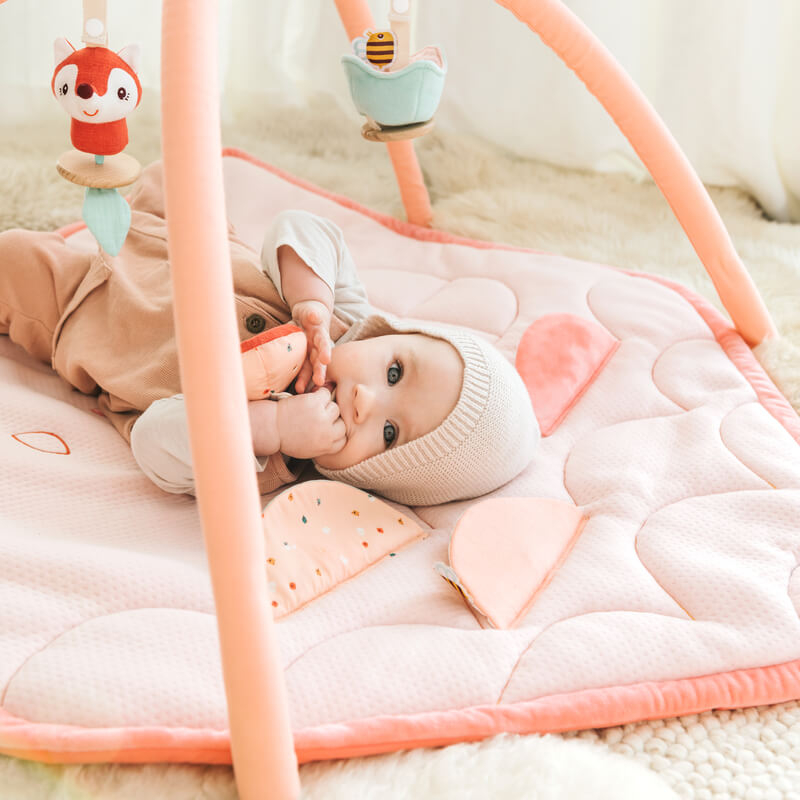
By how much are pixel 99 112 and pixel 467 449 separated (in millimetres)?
426

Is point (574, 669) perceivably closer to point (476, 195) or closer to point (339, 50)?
point (476, 195)

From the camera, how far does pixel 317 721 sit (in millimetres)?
626

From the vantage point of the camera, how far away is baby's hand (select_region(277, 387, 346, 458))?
0.85 metres

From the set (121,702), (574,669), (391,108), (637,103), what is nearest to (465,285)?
(637,103)

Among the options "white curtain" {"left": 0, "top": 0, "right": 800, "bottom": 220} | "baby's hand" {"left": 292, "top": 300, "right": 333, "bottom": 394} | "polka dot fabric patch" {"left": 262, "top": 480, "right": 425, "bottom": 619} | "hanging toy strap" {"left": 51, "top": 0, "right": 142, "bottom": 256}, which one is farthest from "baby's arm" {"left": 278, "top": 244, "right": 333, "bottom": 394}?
"white curtain" {"left": 0, "top": 0, "right": 800, "bottom": 220}

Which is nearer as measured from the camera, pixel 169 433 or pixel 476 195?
pixel 169 433

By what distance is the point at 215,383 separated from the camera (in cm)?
48

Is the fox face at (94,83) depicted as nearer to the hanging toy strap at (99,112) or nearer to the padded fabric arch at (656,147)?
the hanging toy strap at (99,112)

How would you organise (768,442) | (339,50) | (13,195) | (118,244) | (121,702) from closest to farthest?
1. (121,702)
2. (118,244)
3. (768,442)
4. (13,195)
5. (339,50)

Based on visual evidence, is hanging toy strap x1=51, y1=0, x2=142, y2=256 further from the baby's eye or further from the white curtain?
the white curtain

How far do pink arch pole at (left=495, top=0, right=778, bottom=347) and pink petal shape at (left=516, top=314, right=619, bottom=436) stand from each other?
0.16 m

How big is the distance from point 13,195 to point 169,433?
2.62 ft

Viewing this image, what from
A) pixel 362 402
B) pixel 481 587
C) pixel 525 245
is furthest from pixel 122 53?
pixel 525 245

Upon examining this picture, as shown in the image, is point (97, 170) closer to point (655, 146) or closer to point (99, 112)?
point (99, 112)
